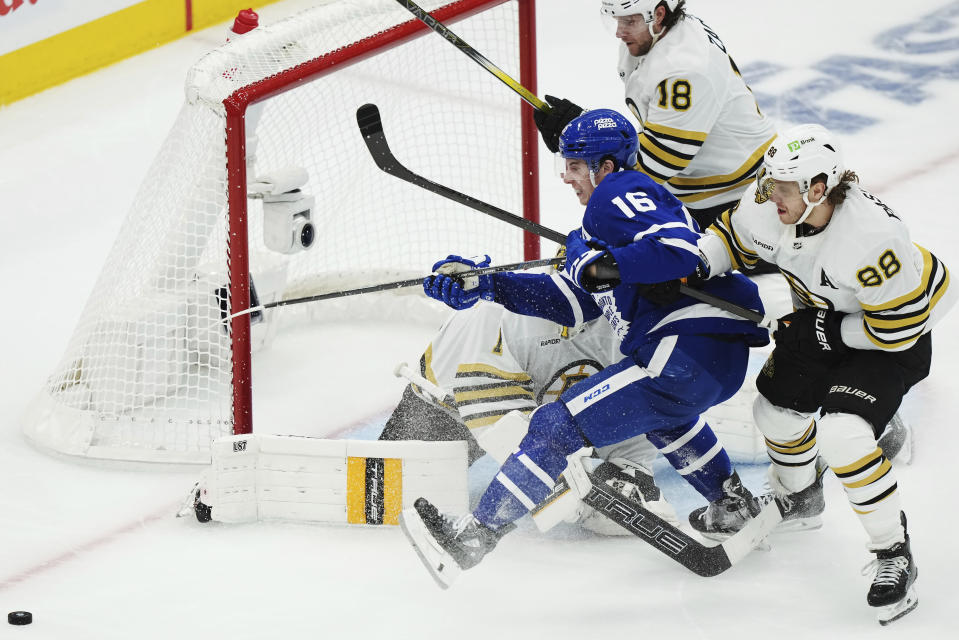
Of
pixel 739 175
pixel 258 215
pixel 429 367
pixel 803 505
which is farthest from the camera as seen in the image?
pixel 258 215

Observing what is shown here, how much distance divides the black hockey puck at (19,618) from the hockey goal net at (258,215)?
71 cm

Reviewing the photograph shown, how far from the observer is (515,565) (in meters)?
3.63

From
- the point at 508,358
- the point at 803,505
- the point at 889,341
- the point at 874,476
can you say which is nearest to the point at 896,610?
the point at 874,476

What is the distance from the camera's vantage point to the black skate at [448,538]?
11.1 ft

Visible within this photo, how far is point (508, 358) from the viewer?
376cm

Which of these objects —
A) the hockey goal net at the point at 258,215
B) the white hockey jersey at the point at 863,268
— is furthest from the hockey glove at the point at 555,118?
the white hockey jersey at the point at 863,268

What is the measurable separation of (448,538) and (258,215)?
162 cm

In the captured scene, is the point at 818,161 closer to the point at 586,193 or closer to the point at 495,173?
the point at 586,193

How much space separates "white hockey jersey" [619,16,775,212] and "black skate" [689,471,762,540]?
78 cm

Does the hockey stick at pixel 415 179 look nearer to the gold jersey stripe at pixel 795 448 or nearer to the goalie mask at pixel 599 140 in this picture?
the goalie mask at pixel 599 140

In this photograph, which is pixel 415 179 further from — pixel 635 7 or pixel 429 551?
pixel 429 551

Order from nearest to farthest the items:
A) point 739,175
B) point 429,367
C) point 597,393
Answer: point 597,393 → point 429,367 → point 739,175

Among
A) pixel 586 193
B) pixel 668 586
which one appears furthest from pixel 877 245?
pixel 668 586

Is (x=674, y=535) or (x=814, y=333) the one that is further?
(x=674, y=535)
